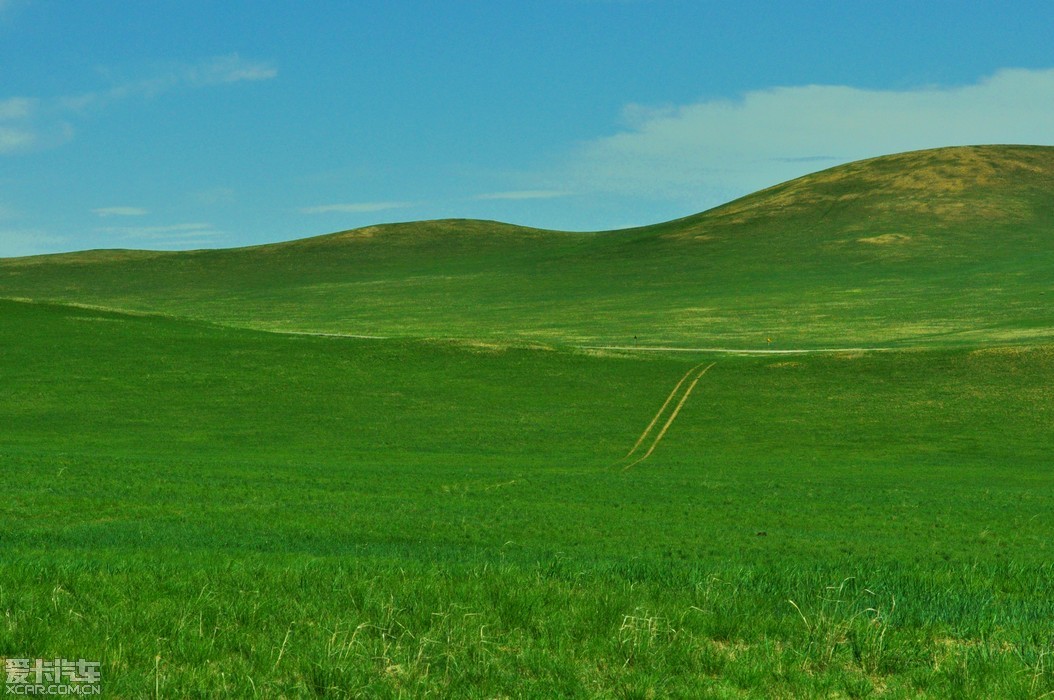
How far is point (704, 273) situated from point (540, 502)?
115 meters

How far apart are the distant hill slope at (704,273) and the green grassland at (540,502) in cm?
168

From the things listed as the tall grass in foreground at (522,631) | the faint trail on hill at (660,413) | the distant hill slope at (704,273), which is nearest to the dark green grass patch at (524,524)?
the tall grass in foreground at (522,631)

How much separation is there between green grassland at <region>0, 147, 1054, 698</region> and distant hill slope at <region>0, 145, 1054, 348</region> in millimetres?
1679

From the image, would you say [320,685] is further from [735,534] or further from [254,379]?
[254,379]

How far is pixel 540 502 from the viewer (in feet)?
76.5

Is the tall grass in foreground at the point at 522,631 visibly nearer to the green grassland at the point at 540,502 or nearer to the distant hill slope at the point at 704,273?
the green grassland at the point at 540,502

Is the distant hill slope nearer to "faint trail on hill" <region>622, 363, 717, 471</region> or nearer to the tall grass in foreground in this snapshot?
"faint trail on hill" <region>622, 363, 717, 471</region>

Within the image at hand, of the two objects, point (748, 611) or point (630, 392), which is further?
point (630, 392)

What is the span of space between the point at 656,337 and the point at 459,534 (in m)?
68.4

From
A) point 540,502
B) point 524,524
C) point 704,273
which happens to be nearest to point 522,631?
point 524,524

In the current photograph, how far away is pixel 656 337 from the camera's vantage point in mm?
85062

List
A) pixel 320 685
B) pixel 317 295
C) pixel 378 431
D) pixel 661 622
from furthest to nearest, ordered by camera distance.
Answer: pixel 317 295 → pixel 378 431 → pixel 661 622 → pixel 320 685

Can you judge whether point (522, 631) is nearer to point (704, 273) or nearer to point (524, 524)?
point (524, 524)

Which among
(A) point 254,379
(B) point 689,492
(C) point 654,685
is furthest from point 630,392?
(C) point 654,685
